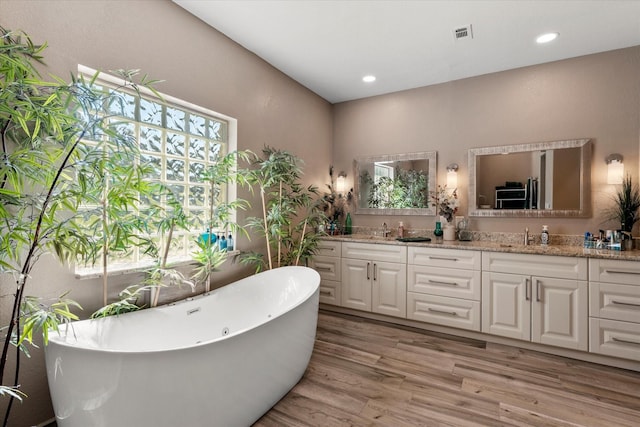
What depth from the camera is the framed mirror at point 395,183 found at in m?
3.70

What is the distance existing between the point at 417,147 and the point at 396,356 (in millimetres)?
2449

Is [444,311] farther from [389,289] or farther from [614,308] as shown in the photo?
[614,308]

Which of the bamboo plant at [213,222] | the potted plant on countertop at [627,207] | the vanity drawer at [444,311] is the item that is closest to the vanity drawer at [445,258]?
the vanity drawer at [444,311]

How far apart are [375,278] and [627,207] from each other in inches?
93.3

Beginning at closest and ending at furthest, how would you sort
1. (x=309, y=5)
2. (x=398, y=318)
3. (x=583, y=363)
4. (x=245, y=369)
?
1. (x=245, y=369)
2. (x=309, y=5)
3. (x=583, y=363)
4. (x=398, y=318)

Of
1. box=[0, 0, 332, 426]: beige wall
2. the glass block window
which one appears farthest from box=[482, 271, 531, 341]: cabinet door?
the glass block window

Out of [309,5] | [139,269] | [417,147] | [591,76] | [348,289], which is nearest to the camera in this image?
[139,269]

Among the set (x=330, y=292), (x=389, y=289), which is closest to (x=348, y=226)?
(x=330, y=292)

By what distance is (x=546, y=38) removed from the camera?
264 cm

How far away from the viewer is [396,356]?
2557 mm

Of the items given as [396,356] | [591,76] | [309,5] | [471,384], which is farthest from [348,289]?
[591,76]

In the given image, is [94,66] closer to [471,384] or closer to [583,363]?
[471,384]

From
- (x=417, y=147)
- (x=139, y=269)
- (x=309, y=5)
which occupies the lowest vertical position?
(x=139, y=269)

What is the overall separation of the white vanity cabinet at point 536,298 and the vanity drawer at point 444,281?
9 centimetres
